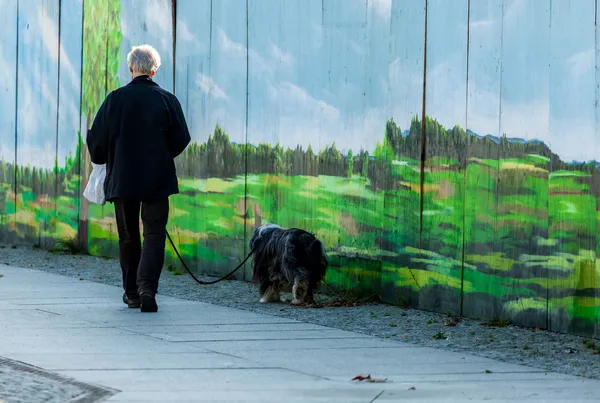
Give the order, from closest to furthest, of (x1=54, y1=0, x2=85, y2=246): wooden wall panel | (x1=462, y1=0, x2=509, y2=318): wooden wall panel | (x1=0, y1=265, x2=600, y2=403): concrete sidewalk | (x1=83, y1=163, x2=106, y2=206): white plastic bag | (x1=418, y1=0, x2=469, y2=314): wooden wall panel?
(x1=0, y1=265, x2=600, y2=403): concrete sidewalk
(x1=462, y1=0, x2=509, y2=318): wooden wall panel
(x1=418, y1=0, x2=469, y2=314): wooden wall panel
(x1=83, y1=163, x2=106, y2=206): white plastic bag
(x1=54, y1=0, x2=85, y2=246): wooden wall panel

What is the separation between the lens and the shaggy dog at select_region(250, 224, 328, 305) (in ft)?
28.4

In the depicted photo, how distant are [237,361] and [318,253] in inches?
99.9

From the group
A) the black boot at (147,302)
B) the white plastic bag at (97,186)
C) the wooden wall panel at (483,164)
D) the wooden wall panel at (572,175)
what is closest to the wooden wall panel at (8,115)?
the white plastic bag at (97,186)

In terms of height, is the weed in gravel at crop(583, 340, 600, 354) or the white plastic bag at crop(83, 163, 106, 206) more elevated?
the white plastic bag at crop(83, 163, 106, 206)

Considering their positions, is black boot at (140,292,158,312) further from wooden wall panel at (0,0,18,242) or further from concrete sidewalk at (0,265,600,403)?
wooden wall panel at (0,0,18,242)

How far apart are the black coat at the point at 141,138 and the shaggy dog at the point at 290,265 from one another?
0.91 m

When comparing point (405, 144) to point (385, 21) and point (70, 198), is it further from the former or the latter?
point (70, 198)

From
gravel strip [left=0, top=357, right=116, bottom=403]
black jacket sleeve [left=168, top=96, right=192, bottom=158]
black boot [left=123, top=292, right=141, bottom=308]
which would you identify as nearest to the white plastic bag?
black jacket sleeve [left=168, top=96, right=192, bottom=158]

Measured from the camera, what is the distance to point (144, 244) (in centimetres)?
859

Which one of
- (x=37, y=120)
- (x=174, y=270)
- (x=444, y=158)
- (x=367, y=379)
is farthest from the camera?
(x=37, y=120)

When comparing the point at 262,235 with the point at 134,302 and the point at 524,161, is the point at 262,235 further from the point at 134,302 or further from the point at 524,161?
the point at 524,161

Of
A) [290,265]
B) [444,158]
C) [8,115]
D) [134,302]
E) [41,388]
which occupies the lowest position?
[41,388]

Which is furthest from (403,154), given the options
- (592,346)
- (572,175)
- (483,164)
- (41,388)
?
(41,388)

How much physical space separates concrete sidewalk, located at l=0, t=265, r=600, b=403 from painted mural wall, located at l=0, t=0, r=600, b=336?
46.7 inches
